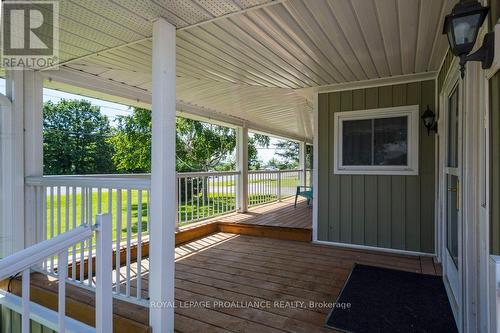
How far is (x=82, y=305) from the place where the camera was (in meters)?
2.39

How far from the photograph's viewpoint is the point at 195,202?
5.43 meters

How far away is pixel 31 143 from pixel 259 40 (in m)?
2.54

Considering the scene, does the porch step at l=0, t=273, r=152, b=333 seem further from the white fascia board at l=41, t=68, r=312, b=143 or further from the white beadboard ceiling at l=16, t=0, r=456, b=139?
the white beadboard ceiling at l=16, t=0, r=456, b=139

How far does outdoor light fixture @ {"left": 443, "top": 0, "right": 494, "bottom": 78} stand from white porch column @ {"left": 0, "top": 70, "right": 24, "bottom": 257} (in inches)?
144

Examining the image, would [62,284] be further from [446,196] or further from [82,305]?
[446,196]

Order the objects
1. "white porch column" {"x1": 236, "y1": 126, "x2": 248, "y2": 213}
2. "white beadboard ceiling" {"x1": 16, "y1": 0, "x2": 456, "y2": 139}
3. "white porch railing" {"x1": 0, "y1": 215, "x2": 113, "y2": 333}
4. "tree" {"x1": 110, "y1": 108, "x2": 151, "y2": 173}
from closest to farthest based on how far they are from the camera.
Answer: "white porch railing" {"x1": 0, "y1": 215, "x2": 113, "y2": 333}, "white beadboard ceiling" {"x1": 16, "y1": 0, "x2": 456, "y2": 139}, "white porch column" {"x1": 236, "y1": 126, "x2": 248, "y2": 213}, "tree" {"x1": 110, "y1": 108, "x2": 151, "y2": 173}

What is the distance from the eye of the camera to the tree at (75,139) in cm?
1070

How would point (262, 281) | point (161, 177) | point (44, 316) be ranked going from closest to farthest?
point (161, 177), point (44, 316), point (262, 281)

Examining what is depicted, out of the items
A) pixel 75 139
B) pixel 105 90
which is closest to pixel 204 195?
pixel 105 90

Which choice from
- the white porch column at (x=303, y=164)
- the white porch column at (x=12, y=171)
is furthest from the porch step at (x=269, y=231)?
the white porch column at (x=303, y=164)

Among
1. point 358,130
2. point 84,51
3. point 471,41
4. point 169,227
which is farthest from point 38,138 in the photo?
point 358,130

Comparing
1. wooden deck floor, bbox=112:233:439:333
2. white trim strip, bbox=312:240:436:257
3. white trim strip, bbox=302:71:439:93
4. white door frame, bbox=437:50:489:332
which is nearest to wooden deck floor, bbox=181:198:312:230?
white trim strip, bbox=312:240:436:257

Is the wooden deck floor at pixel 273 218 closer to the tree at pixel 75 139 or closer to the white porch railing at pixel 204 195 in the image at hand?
the white porch railing at pixel 204 195

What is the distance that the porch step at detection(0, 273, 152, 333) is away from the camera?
218 centimetres
